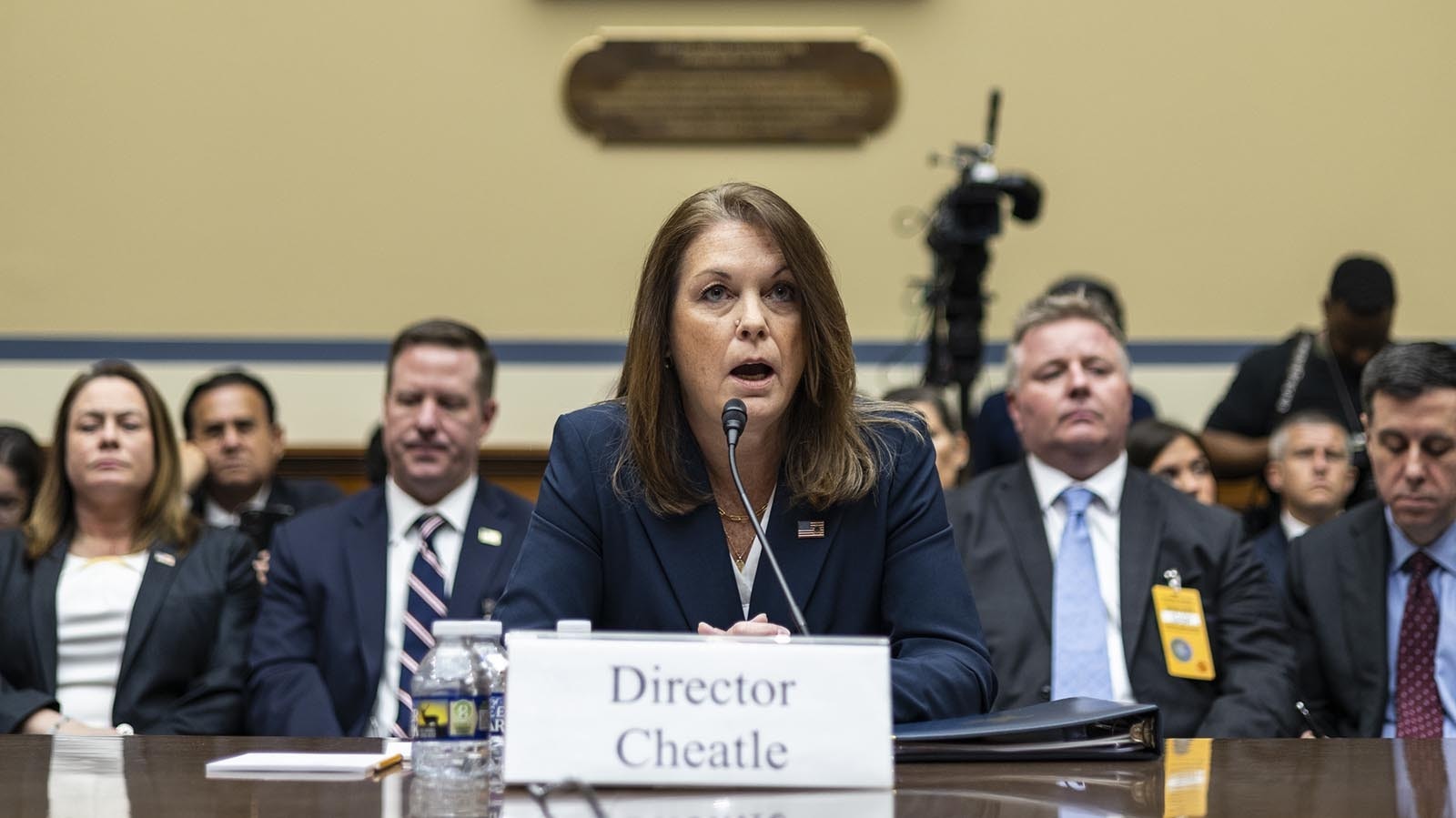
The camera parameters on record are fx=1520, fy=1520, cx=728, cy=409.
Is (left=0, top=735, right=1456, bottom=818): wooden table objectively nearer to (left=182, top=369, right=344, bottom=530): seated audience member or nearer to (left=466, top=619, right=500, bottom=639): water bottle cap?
(left=466, top=619, right=500, bottom=639): water bottle cap

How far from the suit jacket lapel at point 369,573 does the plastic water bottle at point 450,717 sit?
5.18 ft

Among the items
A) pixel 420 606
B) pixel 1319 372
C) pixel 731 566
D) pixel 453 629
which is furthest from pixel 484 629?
pixel 1319 372

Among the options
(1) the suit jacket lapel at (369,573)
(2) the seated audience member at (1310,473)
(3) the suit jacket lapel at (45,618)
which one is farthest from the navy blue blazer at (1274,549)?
(3) the suit jacket lapel at (45,618)

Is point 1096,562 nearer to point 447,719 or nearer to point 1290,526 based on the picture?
point 1290,526

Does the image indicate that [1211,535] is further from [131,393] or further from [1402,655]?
[131,393]

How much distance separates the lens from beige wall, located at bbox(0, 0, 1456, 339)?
539cm

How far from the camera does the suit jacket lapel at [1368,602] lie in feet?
9.93

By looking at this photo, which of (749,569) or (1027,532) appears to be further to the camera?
(1027,532)

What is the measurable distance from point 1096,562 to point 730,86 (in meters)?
2.76

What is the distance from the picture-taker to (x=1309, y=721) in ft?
9.65

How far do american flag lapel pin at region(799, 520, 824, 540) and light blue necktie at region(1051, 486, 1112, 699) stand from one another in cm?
110

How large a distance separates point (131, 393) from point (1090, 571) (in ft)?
7.05

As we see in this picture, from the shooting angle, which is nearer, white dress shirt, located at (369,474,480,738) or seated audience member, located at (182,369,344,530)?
white dress shirt, located at (369,474,480,738)

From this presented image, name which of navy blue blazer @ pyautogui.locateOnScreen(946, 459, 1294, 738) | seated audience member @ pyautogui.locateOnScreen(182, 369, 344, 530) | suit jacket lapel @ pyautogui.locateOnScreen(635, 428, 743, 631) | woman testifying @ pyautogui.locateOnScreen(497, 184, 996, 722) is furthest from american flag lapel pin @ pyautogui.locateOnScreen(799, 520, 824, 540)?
seated audience member @ pyautogui.locateOnScreen(182, 369, 344, 530)
